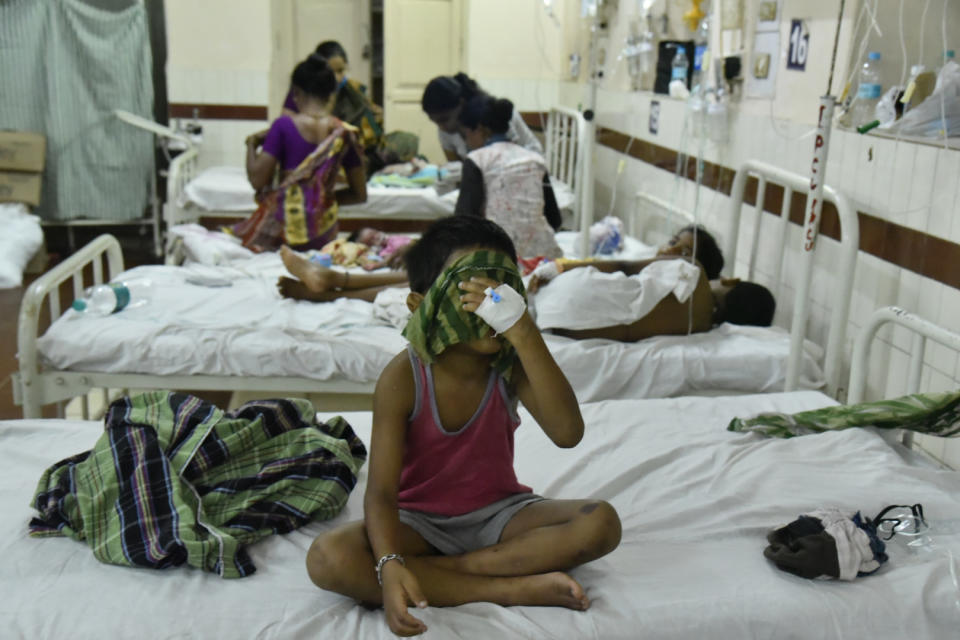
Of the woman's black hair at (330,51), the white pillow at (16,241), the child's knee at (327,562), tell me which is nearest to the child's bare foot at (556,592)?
the child's knee at (327,562)

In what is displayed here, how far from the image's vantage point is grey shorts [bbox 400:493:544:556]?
1.74 m

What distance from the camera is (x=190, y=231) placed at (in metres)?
4.37

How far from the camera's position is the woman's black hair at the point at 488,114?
3.87 meters

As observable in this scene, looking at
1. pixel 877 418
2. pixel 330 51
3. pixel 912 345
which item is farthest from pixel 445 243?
pixel 330 51

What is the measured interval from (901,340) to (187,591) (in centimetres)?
214

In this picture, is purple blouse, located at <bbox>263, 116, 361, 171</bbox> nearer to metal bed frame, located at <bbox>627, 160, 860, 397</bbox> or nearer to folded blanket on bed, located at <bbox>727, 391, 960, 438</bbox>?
metal bed frame, located at <bbox>627, 160, 860, 397</bbox>

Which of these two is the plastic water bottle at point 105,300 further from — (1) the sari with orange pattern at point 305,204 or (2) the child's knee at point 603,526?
(2) the child's knee at point 603,526

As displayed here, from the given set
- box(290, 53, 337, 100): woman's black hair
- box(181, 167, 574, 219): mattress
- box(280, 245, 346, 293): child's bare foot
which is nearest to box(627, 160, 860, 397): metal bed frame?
box(280, 245, 346, 293): child's bare foot

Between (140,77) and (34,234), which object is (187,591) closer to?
(34,234)

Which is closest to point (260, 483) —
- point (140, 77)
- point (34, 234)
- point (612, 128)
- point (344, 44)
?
point (612, 128)

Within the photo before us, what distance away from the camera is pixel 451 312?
5.39ft

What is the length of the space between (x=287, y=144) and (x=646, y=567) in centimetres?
309

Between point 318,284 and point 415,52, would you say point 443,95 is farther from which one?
point 415,52

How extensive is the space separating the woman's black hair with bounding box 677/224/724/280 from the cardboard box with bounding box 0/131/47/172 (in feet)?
15.3
